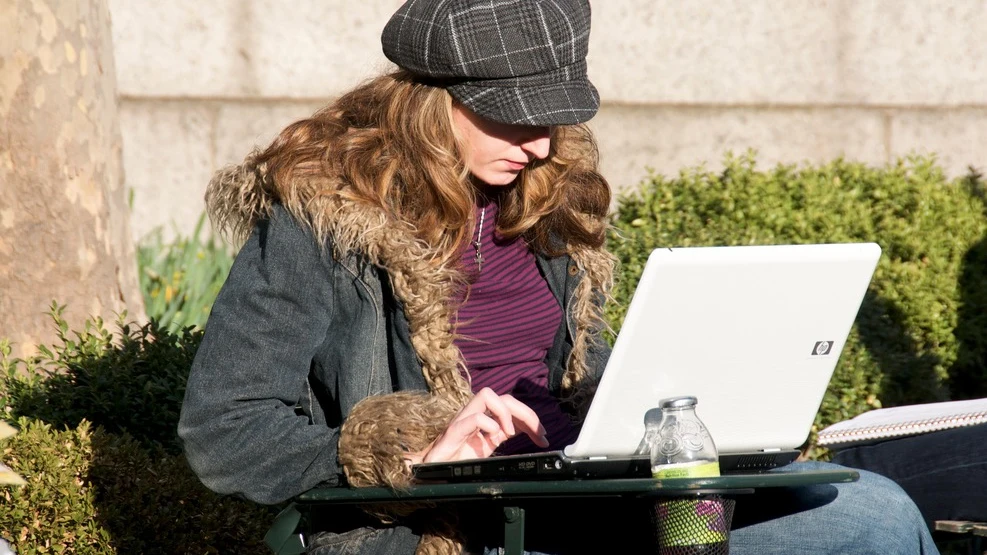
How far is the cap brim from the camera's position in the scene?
2.39m

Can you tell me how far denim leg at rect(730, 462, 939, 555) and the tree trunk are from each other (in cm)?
257

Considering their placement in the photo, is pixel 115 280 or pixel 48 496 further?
pixel 115 280

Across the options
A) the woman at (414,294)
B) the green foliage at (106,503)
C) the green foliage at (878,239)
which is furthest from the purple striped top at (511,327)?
the green foliage at (878,239)

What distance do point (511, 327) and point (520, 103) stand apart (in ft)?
1.65

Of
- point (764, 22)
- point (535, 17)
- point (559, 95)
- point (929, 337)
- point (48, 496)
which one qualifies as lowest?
point (929, 337)

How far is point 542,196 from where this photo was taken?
271 cm

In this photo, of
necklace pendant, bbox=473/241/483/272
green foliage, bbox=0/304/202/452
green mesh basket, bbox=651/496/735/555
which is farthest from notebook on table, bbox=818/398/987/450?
green foliage, bbox=0/304/202/452

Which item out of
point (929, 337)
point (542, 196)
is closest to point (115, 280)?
point (542, 196)

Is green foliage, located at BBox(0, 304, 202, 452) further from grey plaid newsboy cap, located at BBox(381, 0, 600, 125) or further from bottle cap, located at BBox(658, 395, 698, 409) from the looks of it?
bottle cap, located at BBox(658, 395, 698, 409)

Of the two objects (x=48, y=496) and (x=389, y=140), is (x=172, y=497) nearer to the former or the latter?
(x=48, y=496)

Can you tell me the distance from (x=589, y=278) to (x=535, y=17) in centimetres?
64

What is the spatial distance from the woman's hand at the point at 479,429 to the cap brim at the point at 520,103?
58cm

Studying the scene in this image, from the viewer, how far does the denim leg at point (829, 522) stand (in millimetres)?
2137

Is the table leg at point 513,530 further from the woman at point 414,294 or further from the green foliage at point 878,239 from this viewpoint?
the green foliage at point 878,239
